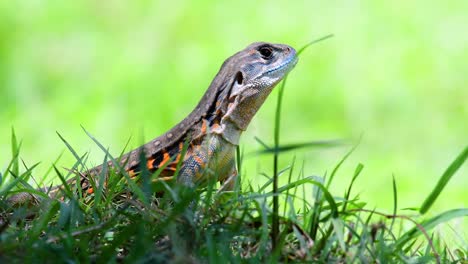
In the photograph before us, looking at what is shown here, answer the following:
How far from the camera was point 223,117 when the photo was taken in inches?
217

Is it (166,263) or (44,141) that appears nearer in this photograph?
(166,263)

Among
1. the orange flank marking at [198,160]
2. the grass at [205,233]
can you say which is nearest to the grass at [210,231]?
the grass at [205,233]

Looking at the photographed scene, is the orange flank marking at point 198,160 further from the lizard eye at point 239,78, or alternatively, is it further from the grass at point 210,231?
the grass at point 210,231

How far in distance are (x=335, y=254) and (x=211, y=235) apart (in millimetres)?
462

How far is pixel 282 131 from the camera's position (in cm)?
870

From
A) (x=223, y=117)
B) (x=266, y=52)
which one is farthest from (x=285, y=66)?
(x=223, y=117)

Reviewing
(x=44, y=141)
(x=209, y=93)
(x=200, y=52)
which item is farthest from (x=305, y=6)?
(x=209, y=93)

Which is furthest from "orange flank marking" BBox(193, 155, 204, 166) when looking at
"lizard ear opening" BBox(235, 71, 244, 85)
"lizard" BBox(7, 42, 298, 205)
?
"lizard ear opening" BBox(235, 71, 244, 85)

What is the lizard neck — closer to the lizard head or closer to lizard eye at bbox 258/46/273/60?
the lizard head

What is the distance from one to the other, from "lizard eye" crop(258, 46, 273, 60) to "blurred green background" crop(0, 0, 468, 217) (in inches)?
78.7

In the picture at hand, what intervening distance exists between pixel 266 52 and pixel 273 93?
3.76m

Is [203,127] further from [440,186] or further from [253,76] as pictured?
[440,186]

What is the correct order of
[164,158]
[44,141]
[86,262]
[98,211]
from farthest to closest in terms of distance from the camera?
1. [44,141]
2. [164,158]
3. [98,211]
4. [86,262]

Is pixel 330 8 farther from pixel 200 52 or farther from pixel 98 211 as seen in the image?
pixel 98 211
